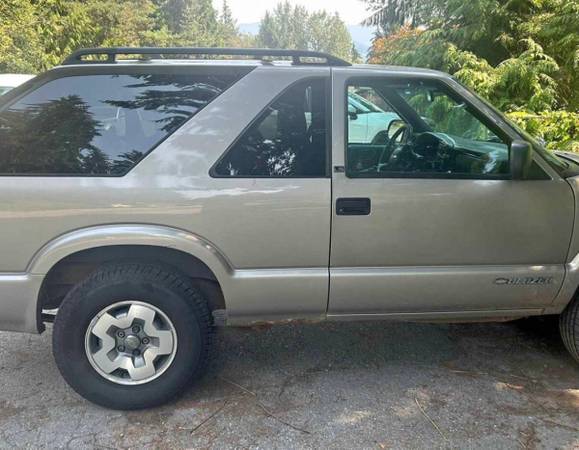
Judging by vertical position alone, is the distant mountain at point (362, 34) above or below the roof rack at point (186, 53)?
above

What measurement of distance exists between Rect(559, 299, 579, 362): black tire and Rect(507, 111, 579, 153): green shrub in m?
3.80

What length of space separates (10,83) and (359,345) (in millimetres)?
7712

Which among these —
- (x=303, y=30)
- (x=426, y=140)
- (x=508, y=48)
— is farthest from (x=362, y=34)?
(x=426, y=140)

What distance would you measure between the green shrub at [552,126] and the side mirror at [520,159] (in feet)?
13.3

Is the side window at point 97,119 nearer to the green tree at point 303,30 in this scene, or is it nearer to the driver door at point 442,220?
the driver door at point 442,220

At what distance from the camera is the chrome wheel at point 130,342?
2.62 metres

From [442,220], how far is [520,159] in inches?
20.1

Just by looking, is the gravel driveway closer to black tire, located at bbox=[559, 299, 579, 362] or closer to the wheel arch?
black tire, located at bbox=[559, 299, 579, 362]

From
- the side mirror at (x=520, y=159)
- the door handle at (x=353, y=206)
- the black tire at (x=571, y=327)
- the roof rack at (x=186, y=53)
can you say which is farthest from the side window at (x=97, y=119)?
the black tire at (x=571, y=327)

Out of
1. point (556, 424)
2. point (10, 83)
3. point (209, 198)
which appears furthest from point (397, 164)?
point (10, 83)

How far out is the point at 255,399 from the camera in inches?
113

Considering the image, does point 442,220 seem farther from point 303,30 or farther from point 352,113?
point 303,30

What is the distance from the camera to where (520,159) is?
265 centimetres

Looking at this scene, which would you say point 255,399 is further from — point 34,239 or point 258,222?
point 34,239
